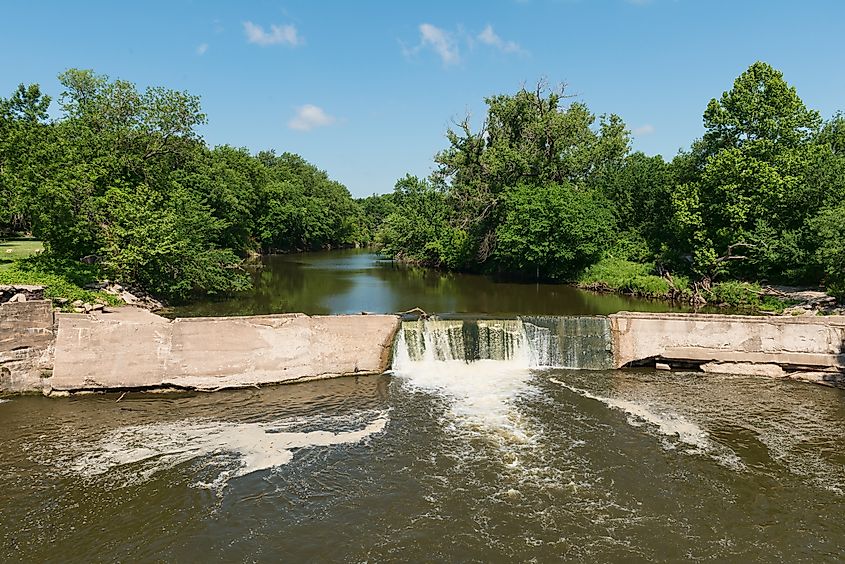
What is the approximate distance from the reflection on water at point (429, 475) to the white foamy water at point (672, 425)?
0.16 ft

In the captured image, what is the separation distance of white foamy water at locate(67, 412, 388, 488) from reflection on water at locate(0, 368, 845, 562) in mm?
48

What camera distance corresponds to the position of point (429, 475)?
31.6 ft

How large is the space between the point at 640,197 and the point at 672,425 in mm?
24102

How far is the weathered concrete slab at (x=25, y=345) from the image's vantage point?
13.3 meters

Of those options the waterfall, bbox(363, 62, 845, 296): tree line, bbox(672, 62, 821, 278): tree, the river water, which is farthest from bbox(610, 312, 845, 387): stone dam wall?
bbox(672, 62, 821, 278): tree

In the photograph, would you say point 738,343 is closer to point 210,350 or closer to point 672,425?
point 672,425

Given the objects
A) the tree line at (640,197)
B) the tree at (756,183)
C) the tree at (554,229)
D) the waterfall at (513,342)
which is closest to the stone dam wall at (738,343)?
the waterfall at (513,342)

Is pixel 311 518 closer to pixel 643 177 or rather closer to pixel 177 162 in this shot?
pixel 177 162

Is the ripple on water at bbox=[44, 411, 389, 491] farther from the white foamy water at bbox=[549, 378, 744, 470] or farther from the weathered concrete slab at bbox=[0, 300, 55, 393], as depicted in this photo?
the white foamy water at bbox=[549, 378, 744, 470]

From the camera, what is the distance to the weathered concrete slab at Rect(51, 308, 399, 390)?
44.9 feet

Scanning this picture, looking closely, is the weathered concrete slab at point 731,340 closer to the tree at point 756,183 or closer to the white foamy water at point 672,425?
the white foamy water at point 672,425

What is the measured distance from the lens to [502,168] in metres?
33.5

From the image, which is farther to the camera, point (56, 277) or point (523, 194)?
point (523, 194)

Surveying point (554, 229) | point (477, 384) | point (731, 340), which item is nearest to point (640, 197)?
point (554, 229)
